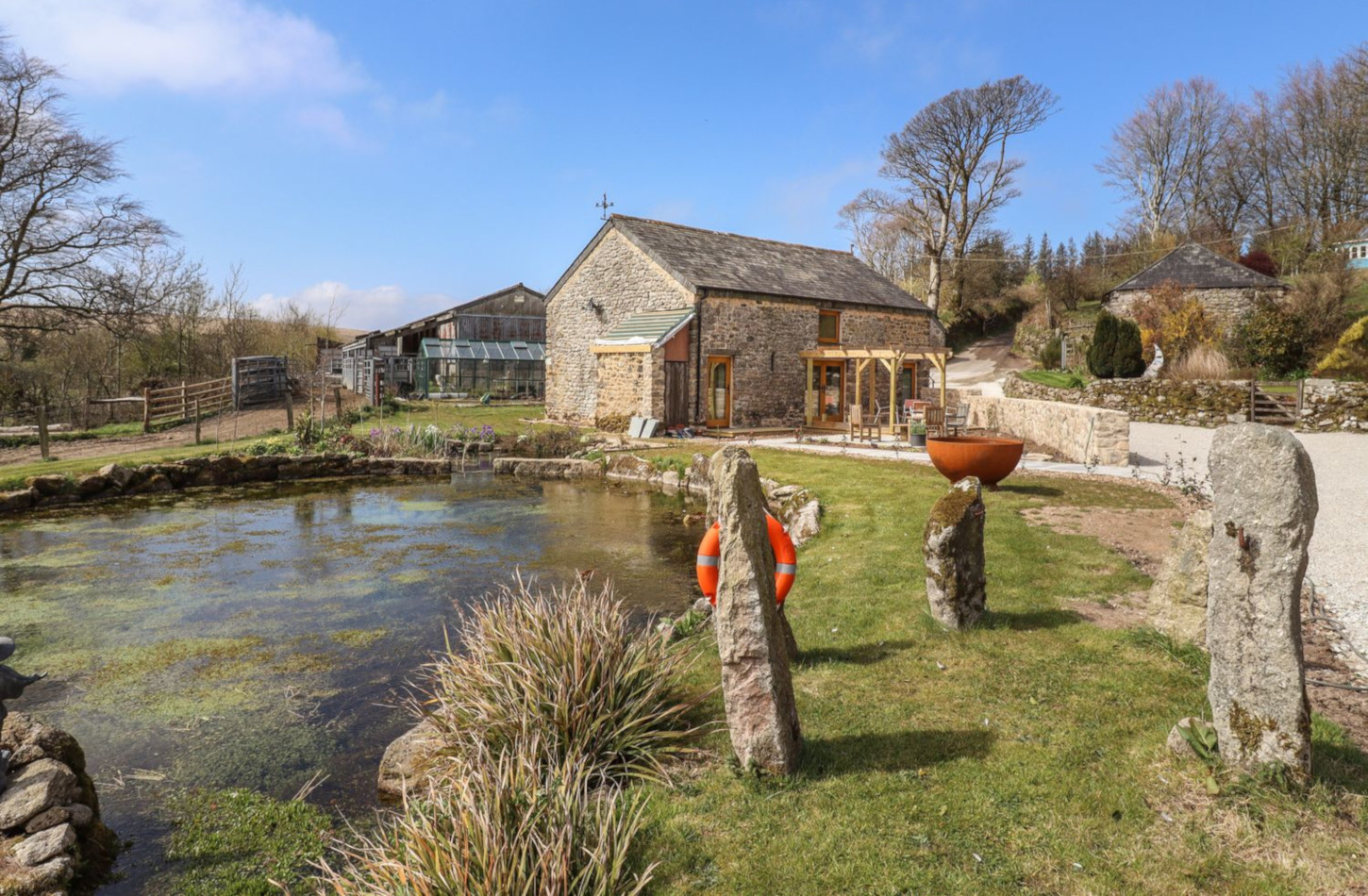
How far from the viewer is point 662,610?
755 centimetres

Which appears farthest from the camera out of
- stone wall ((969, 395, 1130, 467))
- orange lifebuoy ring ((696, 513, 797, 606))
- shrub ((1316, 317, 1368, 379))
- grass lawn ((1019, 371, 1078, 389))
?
grass lawn ((1019, 371, 1078, 389))

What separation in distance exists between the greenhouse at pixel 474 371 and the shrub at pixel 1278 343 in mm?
28018

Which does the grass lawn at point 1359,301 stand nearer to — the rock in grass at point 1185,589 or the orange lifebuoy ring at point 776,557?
the rock in grass at point 1185,589

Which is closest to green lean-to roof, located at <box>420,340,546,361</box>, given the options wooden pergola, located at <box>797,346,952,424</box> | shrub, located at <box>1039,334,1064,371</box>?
wooden pergola, located at <box>797,346,952,424</box>

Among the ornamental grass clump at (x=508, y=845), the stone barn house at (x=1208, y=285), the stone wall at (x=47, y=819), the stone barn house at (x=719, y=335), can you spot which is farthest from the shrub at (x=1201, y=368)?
the stone wall at (x=47, y=819)

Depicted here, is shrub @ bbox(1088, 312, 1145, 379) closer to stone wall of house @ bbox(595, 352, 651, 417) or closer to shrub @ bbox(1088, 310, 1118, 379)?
shrub @ bbox(1088, 310, 1118, 379)

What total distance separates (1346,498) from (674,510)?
1014 cm

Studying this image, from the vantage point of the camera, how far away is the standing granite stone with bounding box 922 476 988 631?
5.61 meters

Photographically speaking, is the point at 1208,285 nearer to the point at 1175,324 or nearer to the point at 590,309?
the point at 1175,324

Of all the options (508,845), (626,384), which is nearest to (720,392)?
(626,384)

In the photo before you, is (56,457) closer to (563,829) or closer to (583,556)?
(583,556)

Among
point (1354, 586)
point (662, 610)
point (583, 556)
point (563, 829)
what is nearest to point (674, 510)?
point (583, 556)

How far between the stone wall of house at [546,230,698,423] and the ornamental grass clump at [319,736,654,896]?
18.8 m

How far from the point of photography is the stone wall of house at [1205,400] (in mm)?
18422
